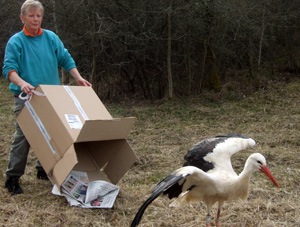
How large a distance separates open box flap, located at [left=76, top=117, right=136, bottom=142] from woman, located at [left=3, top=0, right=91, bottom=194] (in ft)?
2.26

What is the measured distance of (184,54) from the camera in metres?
11.0

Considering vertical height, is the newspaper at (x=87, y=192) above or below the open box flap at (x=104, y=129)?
below

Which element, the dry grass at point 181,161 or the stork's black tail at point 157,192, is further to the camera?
the dry grass at point 181,161

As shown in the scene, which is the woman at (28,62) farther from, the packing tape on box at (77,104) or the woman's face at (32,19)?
the packing tape on box at (77,104)

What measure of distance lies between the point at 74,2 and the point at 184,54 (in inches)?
118

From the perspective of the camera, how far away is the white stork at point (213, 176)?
10.6ft

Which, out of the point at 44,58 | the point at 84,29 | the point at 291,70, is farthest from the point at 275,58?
the point at 44,58

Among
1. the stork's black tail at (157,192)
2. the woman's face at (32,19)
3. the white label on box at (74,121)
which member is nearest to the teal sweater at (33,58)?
the woman's face at (32,19)

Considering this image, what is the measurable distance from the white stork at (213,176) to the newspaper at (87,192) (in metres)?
0.58

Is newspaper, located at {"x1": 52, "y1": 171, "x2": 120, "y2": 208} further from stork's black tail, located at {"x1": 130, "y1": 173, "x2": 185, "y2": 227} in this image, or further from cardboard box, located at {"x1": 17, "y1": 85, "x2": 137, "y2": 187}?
stork's black tail, located at {"x1": 130, "y1": 173, "x2": 185, "y2": 227}

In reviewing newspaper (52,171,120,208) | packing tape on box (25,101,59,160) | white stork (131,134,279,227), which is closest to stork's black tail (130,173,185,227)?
white stork (131,134,279,227)

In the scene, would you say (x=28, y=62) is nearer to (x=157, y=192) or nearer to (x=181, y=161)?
(x=157, y=192)

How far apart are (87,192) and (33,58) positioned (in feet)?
4.36

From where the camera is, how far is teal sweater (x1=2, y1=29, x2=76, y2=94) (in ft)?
12.8
